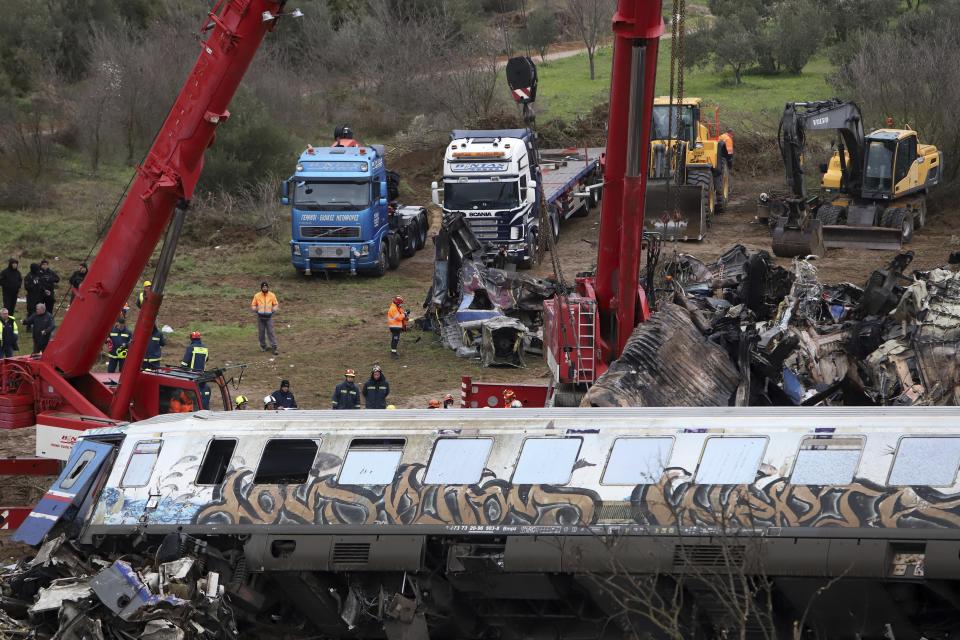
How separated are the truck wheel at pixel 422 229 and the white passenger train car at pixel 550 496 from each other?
2325 centimetres

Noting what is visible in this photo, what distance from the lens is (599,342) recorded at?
741 inches

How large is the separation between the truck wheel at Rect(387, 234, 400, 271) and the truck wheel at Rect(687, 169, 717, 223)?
8.52 m

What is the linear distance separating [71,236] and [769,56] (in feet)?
105

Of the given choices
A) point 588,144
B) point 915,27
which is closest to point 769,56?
point 915,27

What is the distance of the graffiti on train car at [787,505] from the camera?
12305 millimetres


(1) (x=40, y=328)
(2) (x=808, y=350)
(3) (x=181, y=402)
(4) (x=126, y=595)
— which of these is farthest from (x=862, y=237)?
(4) (x=126, y=595)

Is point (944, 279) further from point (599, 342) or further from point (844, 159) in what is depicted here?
point (844, 159)

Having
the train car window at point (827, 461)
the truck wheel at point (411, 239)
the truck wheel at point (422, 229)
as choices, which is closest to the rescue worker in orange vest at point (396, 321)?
the truck wheel at point (411, 239)

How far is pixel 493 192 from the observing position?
3409 cm

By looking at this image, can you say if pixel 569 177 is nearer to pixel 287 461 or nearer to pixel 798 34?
pixel 798 34

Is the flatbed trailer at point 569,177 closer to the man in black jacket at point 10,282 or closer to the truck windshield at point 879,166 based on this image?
the truck windshield at point 879,166

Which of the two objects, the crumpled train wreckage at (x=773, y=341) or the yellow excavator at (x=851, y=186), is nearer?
the crumpled train wreckage at (x=773, y=341)

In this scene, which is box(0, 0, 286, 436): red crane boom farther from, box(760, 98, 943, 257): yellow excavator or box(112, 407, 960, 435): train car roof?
box(760, 98, 943, 257): yellow excavator

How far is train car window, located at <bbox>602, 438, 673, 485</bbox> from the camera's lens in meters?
13.2
